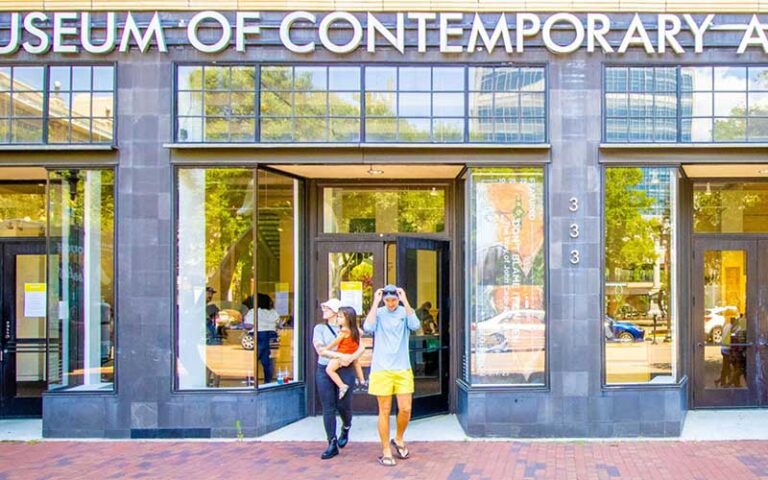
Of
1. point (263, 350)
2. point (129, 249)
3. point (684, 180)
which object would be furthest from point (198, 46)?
point (684, 180)

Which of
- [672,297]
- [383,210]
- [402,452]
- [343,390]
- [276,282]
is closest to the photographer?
[402,452]

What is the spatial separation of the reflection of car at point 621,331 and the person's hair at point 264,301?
13.6 ft

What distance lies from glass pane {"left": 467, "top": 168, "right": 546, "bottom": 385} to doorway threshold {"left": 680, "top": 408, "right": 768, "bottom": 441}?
198 centimetres

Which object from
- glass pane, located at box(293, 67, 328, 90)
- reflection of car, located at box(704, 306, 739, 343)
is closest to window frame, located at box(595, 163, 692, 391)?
reflection of car, located at box(704, 306, 739, 343)

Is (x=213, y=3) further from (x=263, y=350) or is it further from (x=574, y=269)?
(x=574, y=269)

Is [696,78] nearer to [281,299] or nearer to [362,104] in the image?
[362,104]

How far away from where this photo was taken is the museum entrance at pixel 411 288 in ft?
29.2

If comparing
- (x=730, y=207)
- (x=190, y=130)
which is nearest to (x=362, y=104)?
(x=190, y=130)

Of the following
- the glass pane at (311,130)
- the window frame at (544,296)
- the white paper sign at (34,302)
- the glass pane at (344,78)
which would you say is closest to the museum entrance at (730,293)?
the window frame at (544,296)

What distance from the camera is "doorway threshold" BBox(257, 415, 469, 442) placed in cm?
792

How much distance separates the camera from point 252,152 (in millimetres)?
8062

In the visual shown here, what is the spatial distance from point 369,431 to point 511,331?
212 centimetres

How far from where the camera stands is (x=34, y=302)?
30.2 feet

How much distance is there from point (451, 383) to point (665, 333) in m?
2.77
